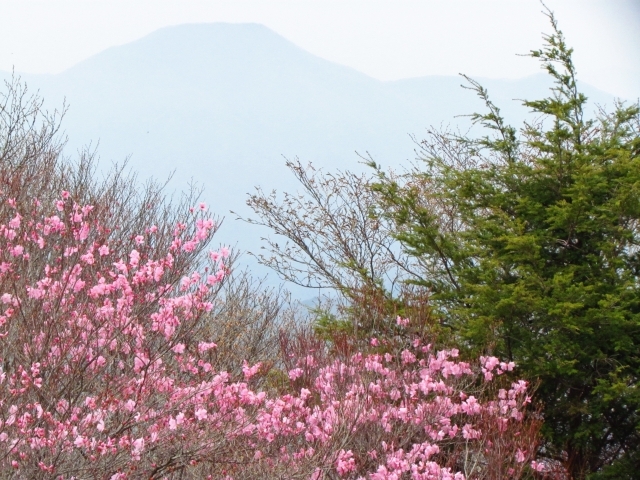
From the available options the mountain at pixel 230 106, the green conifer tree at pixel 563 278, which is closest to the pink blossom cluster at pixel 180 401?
the green conifer tree at pixel 563 278

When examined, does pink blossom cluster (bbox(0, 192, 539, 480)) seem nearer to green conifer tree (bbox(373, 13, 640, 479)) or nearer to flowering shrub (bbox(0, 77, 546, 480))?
flowering shrub (bbox(0, 77, 546, 480))

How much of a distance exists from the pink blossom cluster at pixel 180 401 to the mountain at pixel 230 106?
113 metres

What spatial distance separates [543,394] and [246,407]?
8.83 feet

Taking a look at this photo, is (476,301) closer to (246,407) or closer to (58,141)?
(246,407)

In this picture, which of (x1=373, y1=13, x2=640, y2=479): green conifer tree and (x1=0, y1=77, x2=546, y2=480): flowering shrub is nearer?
(x1=0, y1=77, x2=546, y2=480): flowering shrub

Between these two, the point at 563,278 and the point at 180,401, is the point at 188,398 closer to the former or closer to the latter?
the point at 180,401

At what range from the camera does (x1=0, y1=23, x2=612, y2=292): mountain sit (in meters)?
128

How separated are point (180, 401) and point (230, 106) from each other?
137951 mm

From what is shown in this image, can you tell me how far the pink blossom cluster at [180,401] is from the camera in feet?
11.8

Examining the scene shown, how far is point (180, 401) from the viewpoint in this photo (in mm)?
3963

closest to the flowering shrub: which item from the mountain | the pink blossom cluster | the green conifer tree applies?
the pink blossom cluster

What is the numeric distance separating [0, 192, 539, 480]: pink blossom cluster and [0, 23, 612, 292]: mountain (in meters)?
113

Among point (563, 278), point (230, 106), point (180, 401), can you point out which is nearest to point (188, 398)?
point (180, 401)

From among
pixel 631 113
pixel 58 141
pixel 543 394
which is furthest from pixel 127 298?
pixel 58 141
